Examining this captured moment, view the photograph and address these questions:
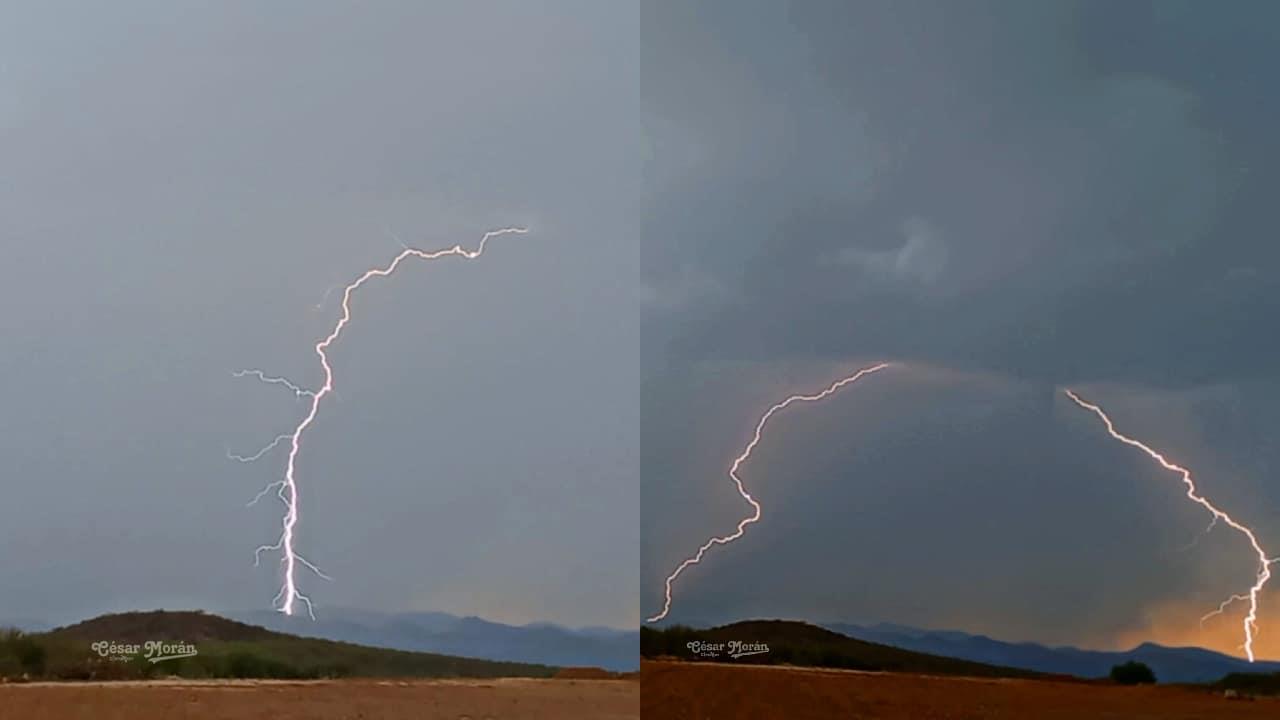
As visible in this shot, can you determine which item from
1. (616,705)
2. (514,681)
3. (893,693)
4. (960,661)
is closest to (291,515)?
(514,681)

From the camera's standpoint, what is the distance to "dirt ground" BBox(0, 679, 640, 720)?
10367mm

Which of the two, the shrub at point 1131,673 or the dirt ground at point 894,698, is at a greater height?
the shrub at point 1131,673

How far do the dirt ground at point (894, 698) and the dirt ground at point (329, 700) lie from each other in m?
0.75

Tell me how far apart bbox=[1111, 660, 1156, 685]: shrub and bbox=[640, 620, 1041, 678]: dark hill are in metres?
1.47

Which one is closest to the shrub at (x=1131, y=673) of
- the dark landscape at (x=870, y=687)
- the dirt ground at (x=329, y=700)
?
the dark landscape at (x=870, y=687)

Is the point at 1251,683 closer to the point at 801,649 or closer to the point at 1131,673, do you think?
the point at 1131,673

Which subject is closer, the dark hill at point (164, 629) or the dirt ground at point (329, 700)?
the dirt ground at point (329, 700)

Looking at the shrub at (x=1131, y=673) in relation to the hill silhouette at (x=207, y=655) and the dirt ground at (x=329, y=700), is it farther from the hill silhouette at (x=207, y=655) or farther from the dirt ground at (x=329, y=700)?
the hill silhouette at (x=207, y=655)

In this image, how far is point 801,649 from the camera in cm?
1259

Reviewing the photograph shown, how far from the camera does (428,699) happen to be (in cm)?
1191

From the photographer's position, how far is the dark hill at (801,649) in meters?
12.1

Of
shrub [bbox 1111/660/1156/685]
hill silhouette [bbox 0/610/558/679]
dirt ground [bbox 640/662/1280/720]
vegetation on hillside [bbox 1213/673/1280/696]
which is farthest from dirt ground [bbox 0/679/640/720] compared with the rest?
vegetation on hillside [bbox 1213/673/1280/696]

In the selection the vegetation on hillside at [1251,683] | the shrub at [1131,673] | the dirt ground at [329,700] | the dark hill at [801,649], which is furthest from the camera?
the dark hill at [801,649]

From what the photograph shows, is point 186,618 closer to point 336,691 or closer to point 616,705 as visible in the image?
point 336,691
